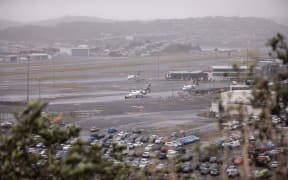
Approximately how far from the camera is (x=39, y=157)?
9.16 ft

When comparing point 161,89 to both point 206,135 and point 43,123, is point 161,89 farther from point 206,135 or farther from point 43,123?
point 43,123

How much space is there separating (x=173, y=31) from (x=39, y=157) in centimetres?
6156

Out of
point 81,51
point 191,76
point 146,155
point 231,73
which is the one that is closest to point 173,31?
point 81,51

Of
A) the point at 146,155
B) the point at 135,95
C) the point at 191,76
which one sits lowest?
the point at 146,155

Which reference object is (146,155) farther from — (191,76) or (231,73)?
(191,76)

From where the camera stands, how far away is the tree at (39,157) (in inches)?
88.7

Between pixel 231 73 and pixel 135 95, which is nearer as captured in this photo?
pixel 231 73

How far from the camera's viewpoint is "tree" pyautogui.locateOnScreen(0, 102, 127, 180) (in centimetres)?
225

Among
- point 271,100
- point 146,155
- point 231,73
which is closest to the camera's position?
point 271,100

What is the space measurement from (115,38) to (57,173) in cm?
5399

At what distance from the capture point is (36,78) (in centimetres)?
2258

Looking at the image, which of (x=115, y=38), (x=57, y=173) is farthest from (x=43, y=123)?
(x=115, y=38)

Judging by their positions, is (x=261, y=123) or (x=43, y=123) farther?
(x=261, y=123)

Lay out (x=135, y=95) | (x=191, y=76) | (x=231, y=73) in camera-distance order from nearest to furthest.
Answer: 1. (x=231, y=73)
2. (x=135, y=95)
3. (x=191, y=76)
